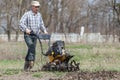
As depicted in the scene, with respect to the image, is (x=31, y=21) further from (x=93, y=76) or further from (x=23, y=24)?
(x=93, y=76)

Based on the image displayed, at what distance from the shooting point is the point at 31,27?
10.7 m

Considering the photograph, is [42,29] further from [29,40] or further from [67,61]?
[67,61]

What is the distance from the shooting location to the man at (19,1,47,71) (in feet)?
34.5

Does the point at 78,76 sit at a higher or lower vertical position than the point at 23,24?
lower

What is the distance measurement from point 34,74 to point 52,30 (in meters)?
59.6

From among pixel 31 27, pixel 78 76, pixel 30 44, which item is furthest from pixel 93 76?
pixel 31 27

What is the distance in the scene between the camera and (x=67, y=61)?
1004 cm

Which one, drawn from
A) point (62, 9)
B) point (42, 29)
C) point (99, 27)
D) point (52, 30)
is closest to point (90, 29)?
point (99, 27)

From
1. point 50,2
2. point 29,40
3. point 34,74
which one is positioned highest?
point 50,2

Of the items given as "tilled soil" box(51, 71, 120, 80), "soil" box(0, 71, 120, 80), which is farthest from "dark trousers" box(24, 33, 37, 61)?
"tilled soil" box(51, 71, 120, 80)

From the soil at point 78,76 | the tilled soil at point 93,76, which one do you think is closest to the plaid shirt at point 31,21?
the soil at point 78,76

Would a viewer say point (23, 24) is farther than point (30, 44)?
Yes

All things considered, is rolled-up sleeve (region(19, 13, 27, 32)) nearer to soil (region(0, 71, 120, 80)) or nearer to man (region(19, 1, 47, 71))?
man (region(19, 1, 47, 71))

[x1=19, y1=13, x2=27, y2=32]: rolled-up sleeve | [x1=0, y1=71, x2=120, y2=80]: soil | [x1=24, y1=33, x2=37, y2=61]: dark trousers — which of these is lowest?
[x1=0, y1=71, x2=120, y2=80]: soil
